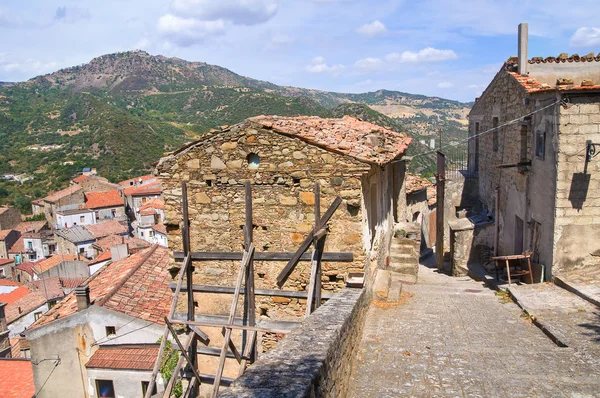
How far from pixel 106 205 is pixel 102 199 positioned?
112cm

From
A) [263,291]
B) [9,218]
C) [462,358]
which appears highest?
[263,291]

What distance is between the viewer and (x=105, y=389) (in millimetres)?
13758

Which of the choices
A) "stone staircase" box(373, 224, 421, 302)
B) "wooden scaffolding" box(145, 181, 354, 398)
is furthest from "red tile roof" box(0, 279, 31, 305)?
"wooden scaffolding" box(145, 181, 354, 398)

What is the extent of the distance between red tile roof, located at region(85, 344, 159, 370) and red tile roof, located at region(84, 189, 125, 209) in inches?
1871

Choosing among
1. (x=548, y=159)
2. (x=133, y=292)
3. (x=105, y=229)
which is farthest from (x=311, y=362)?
(x=105, y=229)

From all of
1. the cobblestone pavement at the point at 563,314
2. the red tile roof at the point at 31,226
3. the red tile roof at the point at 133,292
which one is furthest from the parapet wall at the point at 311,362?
the red tile roof at the point at 31,226

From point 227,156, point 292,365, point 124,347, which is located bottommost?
point 124,347

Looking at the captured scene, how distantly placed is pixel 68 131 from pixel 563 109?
9179 cm

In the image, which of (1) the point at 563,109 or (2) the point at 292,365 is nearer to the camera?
(2) the point at 292,365

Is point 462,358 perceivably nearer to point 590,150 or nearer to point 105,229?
point 590,150

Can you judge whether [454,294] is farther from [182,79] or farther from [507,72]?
[182,79]

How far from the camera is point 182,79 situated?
130 meters

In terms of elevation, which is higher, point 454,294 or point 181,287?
point 181,287

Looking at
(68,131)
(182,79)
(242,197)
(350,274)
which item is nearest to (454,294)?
(350,274)
